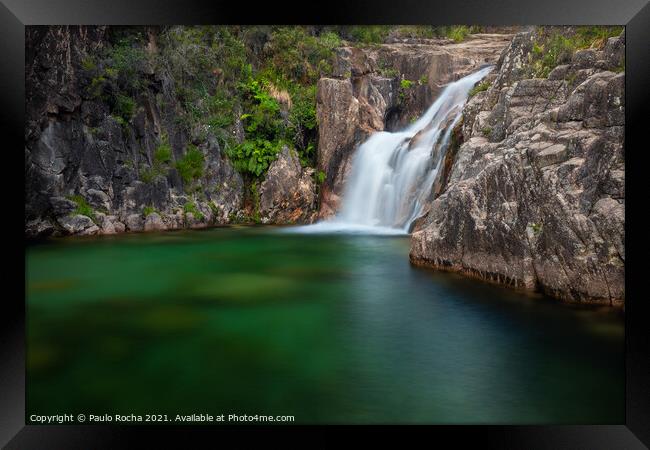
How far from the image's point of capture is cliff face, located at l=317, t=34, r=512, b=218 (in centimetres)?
1761

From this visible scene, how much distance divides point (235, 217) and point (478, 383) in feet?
44.9

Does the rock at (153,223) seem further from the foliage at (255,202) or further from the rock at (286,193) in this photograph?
the rock at (286,193)

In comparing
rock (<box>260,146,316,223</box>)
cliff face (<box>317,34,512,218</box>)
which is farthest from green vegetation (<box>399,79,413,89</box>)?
rock (<box>260,146,316,223</box>)

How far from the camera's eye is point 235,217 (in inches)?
669

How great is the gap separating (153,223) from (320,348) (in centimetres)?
1090

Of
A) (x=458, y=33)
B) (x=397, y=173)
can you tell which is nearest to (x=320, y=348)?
(x=397, y=173)

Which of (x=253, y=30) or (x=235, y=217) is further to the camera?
(x=253, y=30)

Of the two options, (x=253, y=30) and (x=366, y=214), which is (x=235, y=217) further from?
(x=253, y=30)

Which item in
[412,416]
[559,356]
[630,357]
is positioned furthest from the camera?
[559,356]

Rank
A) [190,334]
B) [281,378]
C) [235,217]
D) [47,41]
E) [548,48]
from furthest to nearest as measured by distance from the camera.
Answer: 1. [235,217]
2. [47,41]
3. [548,48]
4. [190,334]
5. [281,378]

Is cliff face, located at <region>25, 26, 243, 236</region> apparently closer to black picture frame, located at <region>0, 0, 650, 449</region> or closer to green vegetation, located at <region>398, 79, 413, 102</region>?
green vegetation, located at <region>398, 79, 413, 102</region>

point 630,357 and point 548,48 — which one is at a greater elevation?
point 548,48

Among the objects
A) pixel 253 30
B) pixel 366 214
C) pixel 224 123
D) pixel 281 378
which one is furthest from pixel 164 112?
pixel 281 378
